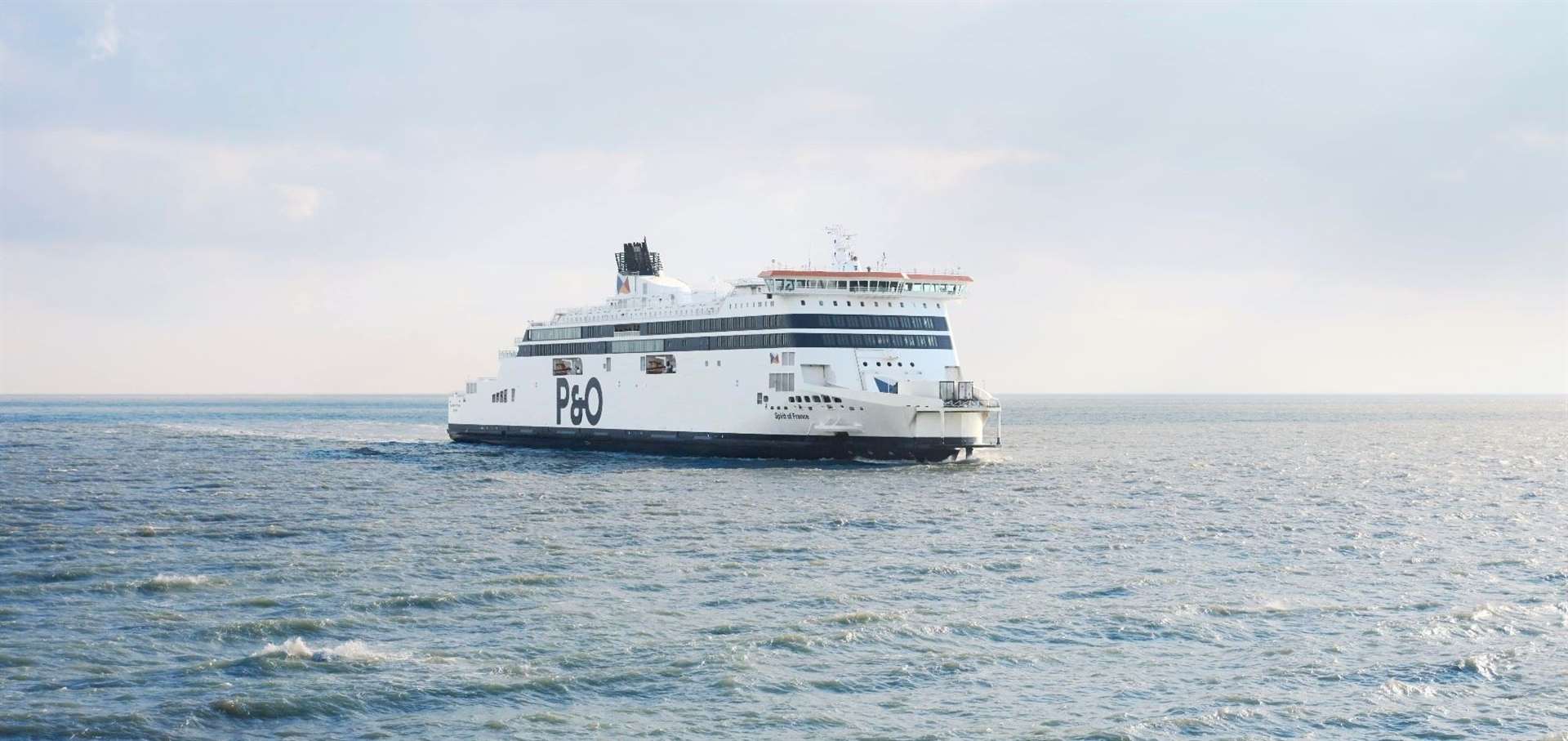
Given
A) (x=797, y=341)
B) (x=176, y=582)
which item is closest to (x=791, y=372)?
(x=797, y=341)

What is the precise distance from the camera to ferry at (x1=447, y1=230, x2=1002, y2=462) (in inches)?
2463

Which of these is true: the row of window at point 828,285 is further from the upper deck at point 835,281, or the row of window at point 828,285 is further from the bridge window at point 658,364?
the bridge window at point 658,364

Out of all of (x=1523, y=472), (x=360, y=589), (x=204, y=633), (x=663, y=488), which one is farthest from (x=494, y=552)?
(x=1523, y=472)

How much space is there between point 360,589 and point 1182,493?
114ft

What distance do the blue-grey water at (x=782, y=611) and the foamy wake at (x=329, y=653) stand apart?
0.09m

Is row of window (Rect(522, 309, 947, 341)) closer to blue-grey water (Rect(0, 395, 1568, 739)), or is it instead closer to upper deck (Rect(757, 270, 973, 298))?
upper deck (Rect(757, 270, 973, 298))

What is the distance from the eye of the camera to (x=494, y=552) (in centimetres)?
3550

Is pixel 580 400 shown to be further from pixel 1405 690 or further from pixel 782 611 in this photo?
pixel 1405 690

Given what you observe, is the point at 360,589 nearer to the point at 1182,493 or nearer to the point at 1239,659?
the point at 1239,659

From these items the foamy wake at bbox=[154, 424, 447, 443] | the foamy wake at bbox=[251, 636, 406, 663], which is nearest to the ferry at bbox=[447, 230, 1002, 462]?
the foamy wake at bbox=[154, 424, 447, 443]

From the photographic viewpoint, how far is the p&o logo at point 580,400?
262 feet

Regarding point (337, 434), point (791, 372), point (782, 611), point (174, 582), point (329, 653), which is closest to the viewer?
point (329, 653)

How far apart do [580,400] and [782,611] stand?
5528cm

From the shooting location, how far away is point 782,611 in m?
27.4
